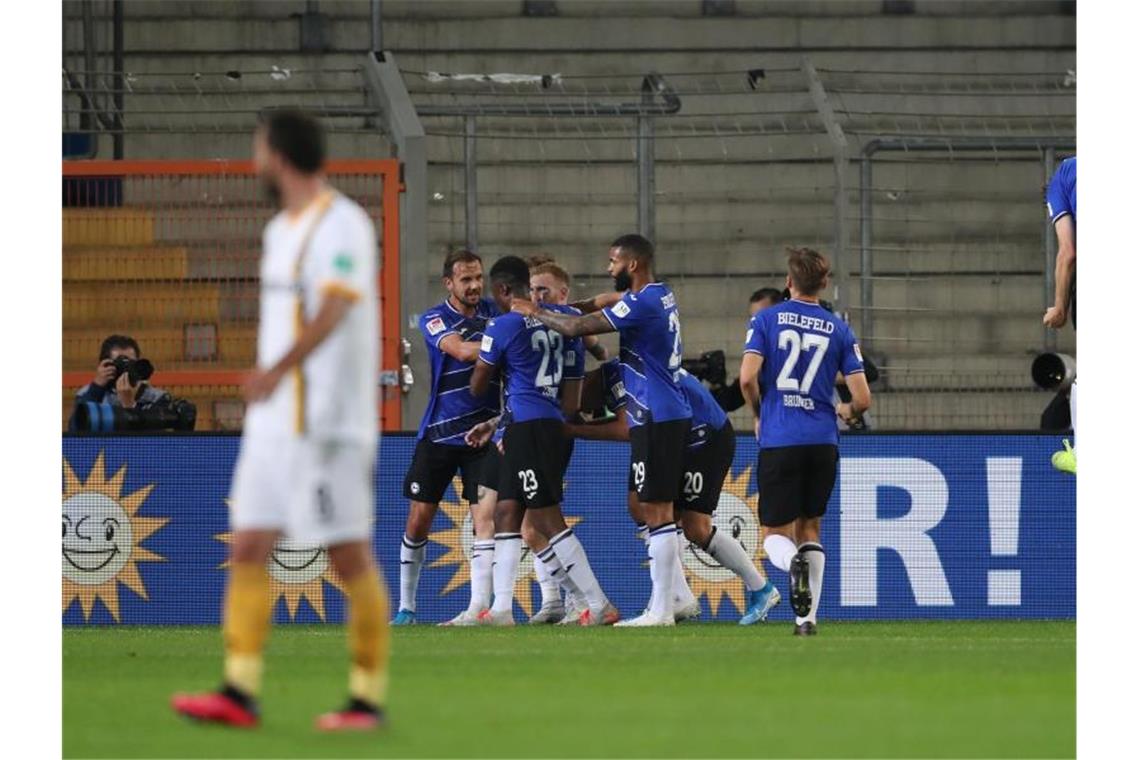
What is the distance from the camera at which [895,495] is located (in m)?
13.0

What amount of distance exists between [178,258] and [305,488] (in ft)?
28.5

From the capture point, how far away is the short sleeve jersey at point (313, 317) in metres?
6.20

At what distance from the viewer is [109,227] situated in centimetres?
1460

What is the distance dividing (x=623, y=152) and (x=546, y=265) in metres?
4.10

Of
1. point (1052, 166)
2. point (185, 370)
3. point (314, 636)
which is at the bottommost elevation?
point (314, 636)

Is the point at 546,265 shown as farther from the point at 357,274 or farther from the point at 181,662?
the point at 357,274

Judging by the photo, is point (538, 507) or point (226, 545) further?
point (226, 545)

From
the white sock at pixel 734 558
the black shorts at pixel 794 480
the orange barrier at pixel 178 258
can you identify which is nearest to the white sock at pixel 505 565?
the white sock at pixel 734 558

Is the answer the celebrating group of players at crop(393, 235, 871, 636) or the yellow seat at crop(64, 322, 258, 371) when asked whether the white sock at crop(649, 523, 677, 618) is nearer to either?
the celebrating group of players at crop(393, 235, 871, 636)

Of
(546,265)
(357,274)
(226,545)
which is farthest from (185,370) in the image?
(357,274)

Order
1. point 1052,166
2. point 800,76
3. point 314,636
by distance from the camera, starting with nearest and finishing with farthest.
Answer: point 314,636 → point 1052,166 → point 800,76

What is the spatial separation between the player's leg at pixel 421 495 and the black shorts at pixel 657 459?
1415 millimetres

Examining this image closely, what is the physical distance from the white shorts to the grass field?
611 mm

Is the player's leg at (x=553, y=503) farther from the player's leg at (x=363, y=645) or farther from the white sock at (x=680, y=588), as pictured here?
the player's leg at (x=363, y=645)
